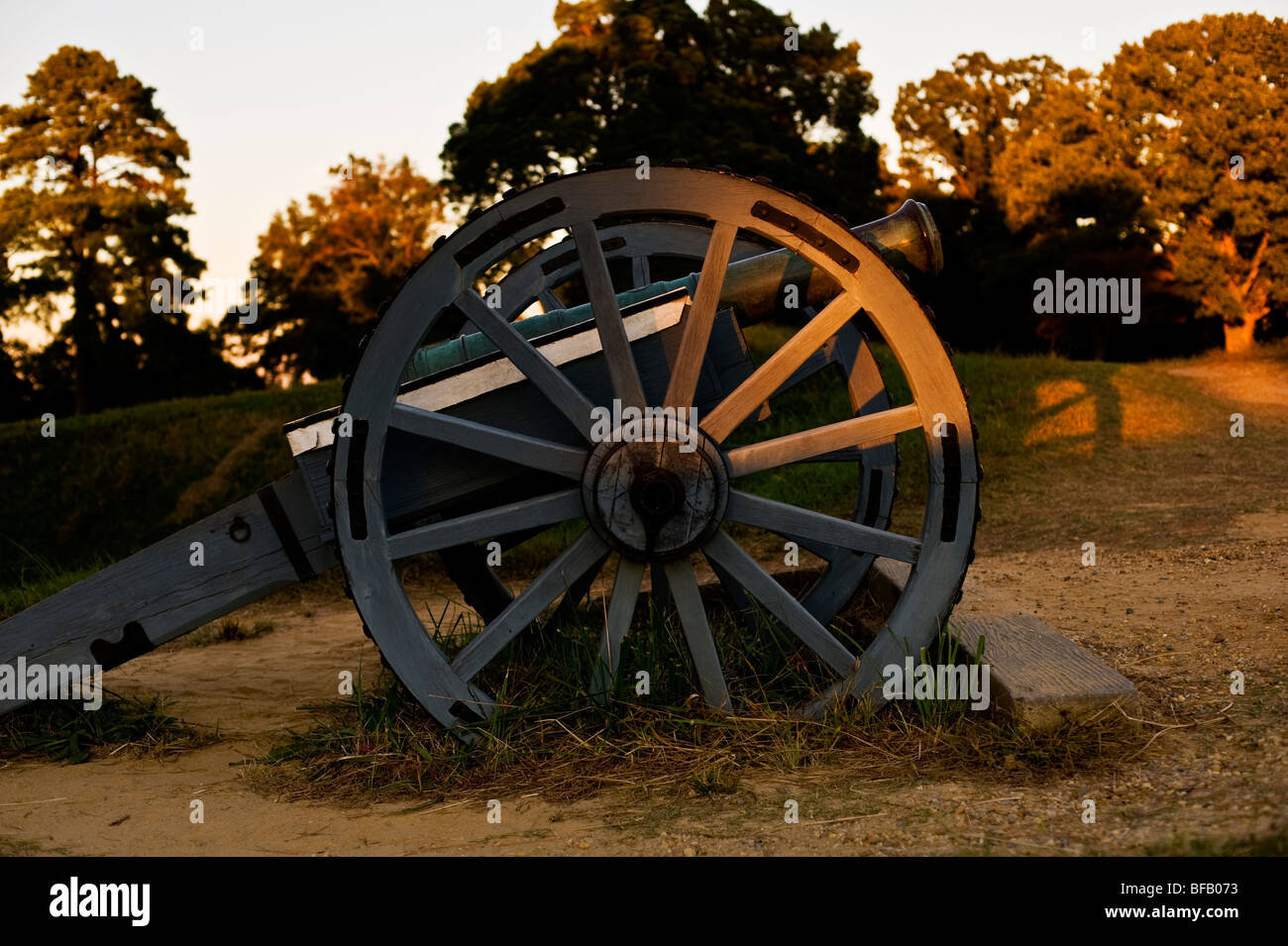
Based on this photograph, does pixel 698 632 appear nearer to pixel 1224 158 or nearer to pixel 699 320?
pixel 699 320

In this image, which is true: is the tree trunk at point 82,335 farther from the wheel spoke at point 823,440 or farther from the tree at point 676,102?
the wheel spoke at point 823,440

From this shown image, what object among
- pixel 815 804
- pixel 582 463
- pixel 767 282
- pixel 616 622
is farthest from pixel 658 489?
pixel 815 804

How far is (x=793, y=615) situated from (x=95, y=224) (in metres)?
23.0

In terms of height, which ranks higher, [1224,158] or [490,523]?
[1224,158]

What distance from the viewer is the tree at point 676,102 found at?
23.2 metres

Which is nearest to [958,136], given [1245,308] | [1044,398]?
[1245,308]

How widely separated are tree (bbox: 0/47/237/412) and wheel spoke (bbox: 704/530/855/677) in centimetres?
2183

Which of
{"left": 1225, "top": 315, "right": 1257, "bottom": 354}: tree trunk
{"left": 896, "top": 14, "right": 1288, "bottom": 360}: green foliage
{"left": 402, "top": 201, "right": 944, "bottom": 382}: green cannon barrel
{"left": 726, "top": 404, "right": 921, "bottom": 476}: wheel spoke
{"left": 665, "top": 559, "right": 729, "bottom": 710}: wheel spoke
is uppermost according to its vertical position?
{"left": 896, "top": 14, "right": 1288, "bottom": 360}: green foliage

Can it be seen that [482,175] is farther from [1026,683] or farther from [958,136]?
[1026,683]

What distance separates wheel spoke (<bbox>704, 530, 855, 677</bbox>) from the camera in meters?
4.18

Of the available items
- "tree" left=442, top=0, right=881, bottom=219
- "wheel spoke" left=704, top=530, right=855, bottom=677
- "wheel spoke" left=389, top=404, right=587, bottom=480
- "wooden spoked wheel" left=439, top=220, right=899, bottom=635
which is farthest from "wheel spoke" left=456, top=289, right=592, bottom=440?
"tree" left=442, top=0, right=881, bottom=219

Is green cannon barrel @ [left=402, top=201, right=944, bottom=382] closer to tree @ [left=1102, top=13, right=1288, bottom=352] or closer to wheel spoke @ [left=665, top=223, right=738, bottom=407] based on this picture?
wheel spoke @ [left=665, top=223, right=738, bottom=407]

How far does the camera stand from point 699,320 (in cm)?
411

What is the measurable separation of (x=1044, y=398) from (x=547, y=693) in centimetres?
929
